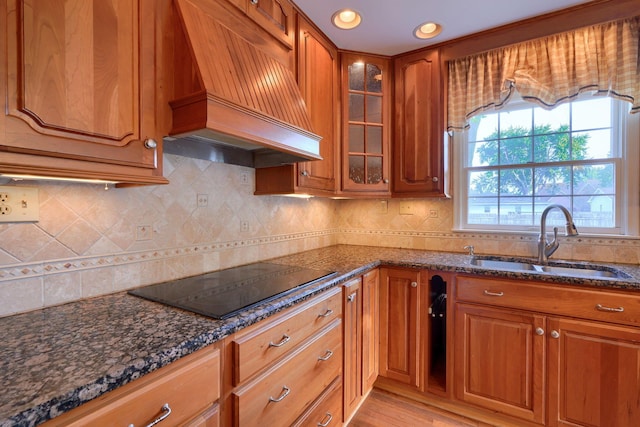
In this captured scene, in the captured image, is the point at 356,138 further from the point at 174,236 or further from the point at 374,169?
the point at 174,236

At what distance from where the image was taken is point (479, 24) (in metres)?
1.87

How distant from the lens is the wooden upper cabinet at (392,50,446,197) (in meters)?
2.06

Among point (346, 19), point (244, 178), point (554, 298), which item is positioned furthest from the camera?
point (346, 19)

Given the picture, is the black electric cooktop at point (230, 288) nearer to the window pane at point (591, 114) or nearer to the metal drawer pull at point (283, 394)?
the metal drawer pull at point (283, 394)

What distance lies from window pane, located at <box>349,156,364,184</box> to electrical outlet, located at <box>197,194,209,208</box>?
1.04 meters

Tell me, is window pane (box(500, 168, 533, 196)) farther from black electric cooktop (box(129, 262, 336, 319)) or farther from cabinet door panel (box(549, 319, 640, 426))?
black electric cooktop (box(129, 262, 336, 319))

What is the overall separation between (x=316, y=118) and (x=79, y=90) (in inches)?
50.5

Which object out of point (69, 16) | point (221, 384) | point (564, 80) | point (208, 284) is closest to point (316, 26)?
point (69, 16)

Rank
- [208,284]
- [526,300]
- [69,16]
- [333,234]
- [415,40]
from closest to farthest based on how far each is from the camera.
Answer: [69,16], [208,284], [526,300], [415,40], [333,234]

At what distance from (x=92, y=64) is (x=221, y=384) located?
3.22 feet

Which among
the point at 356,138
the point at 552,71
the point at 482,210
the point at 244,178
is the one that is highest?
the point at 552,71

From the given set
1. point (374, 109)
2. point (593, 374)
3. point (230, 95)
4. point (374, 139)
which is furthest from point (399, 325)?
point (230, 95)

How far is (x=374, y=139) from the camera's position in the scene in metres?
2.19

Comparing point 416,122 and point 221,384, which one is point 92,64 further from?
point 416,122
